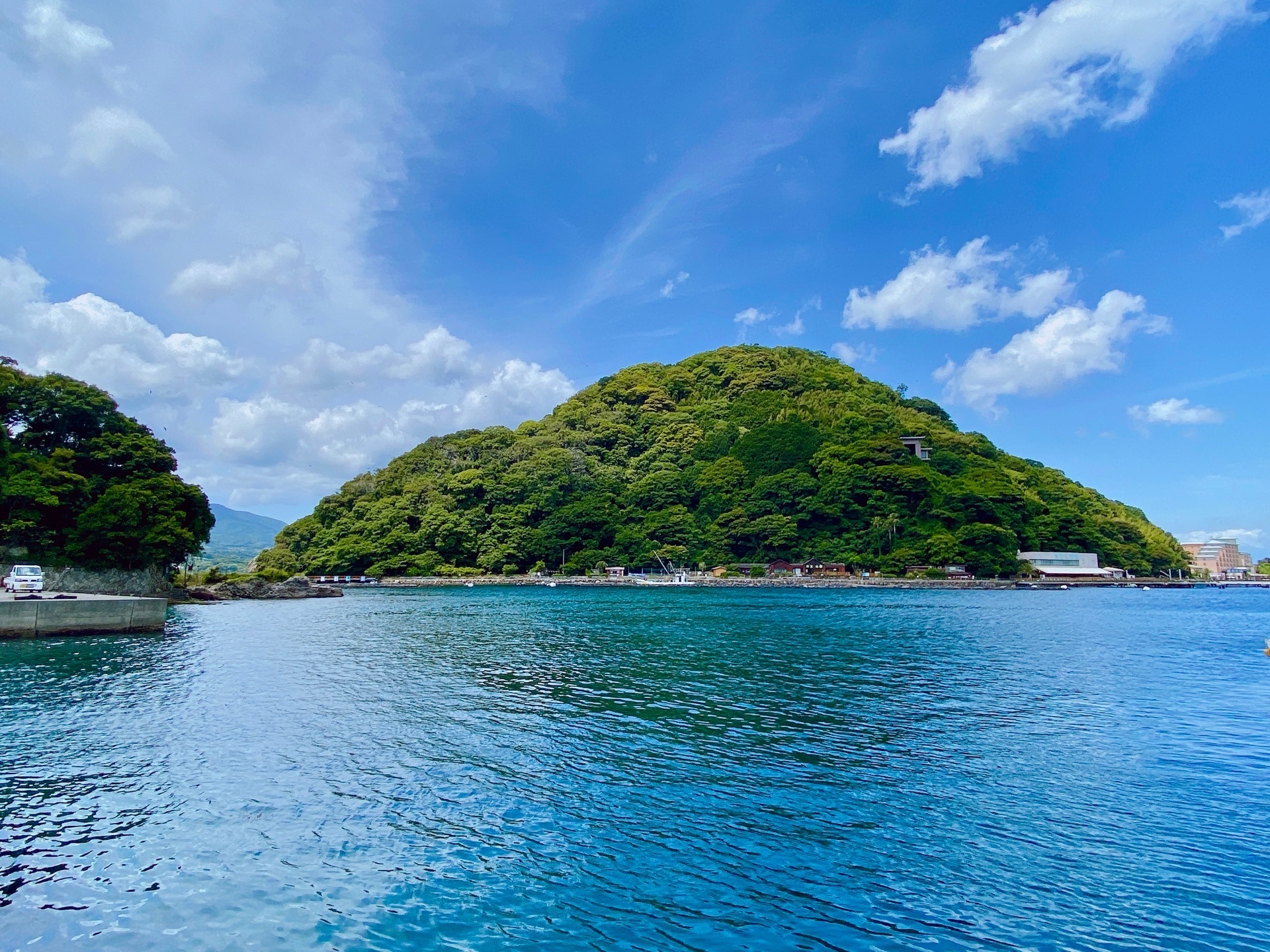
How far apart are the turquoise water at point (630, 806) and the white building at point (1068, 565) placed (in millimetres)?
95523

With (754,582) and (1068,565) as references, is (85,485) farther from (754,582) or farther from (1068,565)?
(1068,565)

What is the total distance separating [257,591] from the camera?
221ft

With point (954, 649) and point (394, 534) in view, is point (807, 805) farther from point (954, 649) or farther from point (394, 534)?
point (394, 534)

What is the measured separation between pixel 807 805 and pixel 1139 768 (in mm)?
7741

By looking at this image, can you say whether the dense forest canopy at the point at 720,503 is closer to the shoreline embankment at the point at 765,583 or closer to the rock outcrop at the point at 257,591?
the shoreline embankment at the point at 765,583

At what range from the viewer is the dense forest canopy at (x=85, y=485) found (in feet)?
141

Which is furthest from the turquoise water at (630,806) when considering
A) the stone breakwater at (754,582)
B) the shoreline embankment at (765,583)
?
the stone breakwater at (754,582)

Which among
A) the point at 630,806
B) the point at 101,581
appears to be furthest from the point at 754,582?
the point at 630,806

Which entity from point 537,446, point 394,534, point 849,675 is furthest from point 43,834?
point 537,446

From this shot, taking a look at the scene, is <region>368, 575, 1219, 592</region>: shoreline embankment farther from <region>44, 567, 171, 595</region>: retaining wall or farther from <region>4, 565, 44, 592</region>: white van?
<region>4, 565, 44, 592</region>: white van

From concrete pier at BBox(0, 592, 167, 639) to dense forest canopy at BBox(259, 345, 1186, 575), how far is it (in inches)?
3093

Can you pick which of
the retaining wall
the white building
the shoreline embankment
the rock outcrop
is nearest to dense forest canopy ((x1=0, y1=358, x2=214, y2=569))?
the retaining wall

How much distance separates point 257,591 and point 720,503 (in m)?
75.1

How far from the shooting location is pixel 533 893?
8727 mm
